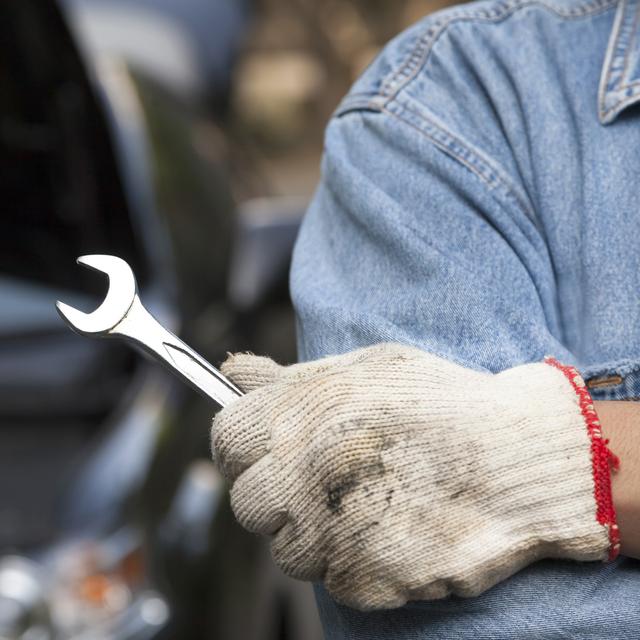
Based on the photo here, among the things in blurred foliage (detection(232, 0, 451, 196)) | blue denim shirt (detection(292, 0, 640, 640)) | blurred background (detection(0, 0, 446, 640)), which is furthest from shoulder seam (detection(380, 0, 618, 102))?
blurred foliage (detection(232, 0, 451, 196))

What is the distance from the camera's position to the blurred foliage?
1087 centimetres

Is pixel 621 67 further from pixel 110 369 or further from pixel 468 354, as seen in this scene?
pixel 110 369

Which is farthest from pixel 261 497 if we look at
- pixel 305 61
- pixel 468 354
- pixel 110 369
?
pixel 305 61

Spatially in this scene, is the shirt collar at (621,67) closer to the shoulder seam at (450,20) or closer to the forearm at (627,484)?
the shoulder seam at (450,20)

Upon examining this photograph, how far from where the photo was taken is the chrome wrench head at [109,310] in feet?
3.50

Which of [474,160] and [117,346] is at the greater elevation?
[474,160]

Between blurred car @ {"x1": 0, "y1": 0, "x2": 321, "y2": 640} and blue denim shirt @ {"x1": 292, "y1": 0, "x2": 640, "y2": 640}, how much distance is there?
4.04ft

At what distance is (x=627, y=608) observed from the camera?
101cm

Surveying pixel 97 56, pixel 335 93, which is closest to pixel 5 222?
pixel 97 56

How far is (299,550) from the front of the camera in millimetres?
970

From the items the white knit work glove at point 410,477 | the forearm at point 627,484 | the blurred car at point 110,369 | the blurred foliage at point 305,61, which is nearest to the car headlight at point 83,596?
the blurred car at point 110,369

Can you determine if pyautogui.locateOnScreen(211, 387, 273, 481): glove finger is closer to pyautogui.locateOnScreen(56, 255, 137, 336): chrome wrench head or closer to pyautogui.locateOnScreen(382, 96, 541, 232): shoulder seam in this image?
pyautogui.locateOnScreen(56, 255, 137, 336): chrome wrench head

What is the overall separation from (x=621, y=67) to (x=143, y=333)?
651 millimetres

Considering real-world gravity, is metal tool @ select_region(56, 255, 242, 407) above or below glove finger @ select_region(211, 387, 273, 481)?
above
